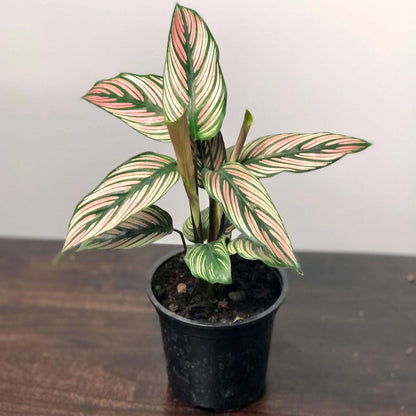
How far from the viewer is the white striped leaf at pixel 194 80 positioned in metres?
0.74

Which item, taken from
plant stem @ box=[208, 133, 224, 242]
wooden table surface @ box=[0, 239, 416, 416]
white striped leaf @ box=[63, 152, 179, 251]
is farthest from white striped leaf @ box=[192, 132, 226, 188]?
wooden table surface @ box=[0, 239, 416, 416]

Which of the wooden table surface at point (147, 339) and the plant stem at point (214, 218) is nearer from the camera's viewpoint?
the plant stem at point (214, 218)

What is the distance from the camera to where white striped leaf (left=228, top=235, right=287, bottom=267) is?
735 mm

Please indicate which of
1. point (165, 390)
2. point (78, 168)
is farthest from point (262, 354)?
point (78, 168)

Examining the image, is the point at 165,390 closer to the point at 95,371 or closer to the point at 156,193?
the point at 95,371

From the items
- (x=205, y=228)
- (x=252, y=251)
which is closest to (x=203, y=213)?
(x=205, y=228)

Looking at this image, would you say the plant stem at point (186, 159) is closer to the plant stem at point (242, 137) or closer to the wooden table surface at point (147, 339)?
the plant stem at point (242, 137)

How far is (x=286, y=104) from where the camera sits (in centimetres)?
118

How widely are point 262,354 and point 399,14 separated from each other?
68 cm

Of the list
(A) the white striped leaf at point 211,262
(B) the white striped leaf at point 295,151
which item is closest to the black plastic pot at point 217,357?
(A) the white striped leaf at point 211,262

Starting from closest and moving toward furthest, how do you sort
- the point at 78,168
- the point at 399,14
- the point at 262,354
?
1. the point at 262,354
2. the point at 399,14
3. the point at 78,168

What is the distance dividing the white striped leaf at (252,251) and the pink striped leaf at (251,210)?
26 millimetres

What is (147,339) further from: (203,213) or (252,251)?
(252,251)

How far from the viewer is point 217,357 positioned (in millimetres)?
860
